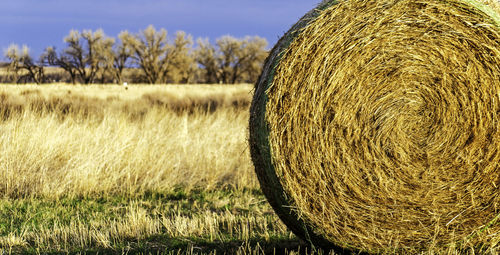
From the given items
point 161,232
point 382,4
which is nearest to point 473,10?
point 382,4

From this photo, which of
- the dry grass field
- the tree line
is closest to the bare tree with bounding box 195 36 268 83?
the tree line

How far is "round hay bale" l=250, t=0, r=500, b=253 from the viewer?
389 centimetres

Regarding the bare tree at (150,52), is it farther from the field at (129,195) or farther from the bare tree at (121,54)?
the field at (129,195)

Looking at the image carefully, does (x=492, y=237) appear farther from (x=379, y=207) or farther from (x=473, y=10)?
(x=473, y=10)

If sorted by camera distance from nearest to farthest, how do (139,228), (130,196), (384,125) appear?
(384,125) → (139,228) → (130,196)

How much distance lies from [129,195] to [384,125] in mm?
4195

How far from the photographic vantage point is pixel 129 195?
22.7 feet

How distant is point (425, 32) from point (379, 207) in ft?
5.05

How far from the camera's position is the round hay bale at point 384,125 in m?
3.89

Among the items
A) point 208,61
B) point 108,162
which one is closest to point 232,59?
point 208,61

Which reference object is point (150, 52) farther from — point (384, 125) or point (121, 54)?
point (384, 125)

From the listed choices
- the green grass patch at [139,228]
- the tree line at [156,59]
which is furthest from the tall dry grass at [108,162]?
the tree line at [156,59]

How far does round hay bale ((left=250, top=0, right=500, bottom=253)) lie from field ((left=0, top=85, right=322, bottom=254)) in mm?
565

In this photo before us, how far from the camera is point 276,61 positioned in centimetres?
390
